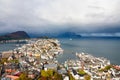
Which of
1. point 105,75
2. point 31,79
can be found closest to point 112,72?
point 105,75

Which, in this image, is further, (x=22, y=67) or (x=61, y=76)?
(x=22, y=67)

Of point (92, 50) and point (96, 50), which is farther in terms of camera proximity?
point (96, 50)

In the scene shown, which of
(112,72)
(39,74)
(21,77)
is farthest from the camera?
(112,72)

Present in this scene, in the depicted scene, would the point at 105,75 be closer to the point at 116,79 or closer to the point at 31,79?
the point at 116,79

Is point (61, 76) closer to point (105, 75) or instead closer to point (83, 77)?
point (83, 77)

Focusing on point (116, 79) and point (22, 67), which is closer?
point (116, 79)

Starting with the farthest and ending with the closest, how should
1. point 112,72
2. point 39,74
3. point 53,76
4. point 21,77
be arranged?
point 112,72
point 39,74
point 53,76
point 21,77

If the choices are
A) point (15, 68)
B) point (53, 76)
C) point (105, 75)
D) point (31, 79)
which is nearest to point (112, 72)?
point (105, 75)

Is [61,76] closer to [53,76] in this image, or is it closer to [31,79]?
[53,76]

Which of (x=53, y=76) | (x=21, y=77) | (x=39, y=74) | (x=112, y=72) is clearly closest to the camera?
(x=21, y=77)
